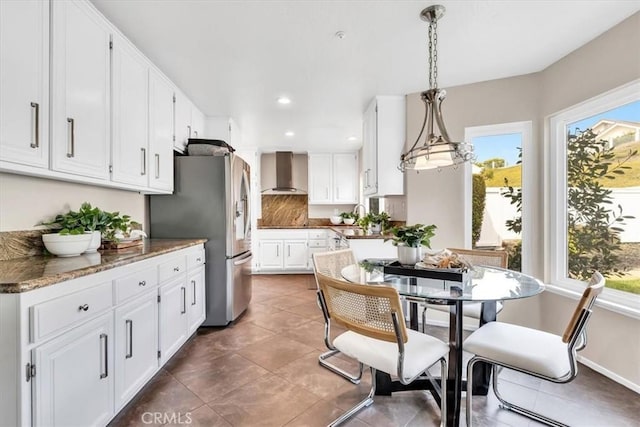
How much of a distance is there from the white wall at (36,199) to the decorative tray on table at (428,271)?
2.14 meters

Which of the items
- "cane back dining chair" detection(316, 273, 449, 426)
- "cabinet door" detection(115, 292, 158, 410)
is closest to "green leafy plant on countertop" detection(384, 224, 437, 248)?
"cane back dining chair" detection(316, 273, 449, 426)

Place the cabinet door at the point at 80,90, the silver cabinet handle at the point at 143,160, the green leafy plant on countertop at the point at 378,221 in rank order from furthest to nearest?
1. the green leafy plant on countertop at the point at 378,221
2. the silver cabinet handle at the point at 143,160
3. the cabinet door at the point at 80,90

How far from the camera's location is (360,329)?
57.0 inches

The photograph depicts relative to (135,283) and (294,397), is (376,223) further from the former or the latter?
(135,283)

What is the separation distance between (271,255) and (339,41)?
4013 mm

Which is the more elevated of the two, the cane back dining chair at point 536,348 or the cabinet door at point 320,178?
the cabinet door at point 320,178

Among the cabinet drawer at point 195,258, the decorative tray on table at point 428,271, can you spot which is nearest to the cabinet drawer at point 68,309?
the cabinet drawer at point 195,258

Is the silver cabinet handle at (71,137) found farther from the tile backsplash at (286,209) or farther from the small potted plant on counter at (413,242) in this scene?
the tile backsplash at (286,209)

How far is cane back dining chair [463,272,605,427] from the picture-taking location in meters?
1.36

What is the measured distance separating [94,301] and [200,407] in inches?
35.7

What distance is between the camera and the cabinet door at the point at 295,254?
18.1 feet

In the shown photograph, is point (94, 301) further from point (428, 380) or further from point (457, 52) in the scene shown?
point (457, 52)

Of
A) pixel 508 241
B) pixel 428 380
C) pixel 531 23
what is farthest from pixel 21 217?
pixel 508 241

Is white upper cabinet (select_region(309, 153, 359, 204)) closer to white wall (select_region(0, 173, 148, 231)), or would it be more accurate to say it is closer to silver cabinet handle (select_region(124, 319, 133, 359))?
white wall (select_region(0, 173, 148, 231))
